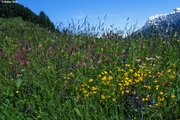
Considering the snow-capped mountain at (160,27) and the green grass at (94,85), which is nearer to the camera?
the green grass at (94,85)

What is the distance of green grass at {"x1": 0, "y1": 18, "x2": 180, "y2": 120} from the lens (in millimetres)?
4801

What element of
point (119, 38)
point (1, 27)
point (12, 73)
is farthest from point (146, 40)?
point (1, 27)

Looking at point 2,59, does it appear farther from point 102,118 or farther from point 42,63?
point 102,118

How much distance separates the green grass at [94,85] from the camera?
189 inches

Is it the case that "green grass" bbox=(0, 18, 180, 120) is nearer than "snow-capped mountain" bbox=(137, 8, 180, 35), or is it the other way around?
"green grass" bbox=(0, 18, 180, 120)

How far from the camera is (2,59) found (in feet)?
26.3

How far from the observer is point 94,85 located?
18.9 ft

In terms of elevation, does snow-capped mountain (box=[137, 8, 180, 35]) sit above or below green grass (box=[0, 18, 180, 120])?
Result: above

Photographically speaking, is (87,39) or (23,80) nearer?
(23,80)

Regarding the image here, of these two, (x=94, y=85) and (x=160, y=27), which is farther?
(x=160, y=27)

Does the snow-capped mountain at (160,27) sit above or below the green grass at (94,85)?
above

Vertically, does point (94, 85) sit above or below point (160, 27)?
below

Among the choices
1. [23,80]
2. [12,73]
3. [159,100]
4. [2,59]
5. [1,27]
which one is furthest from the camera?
[1,27]

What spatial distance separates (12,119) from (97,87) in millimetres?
1174
